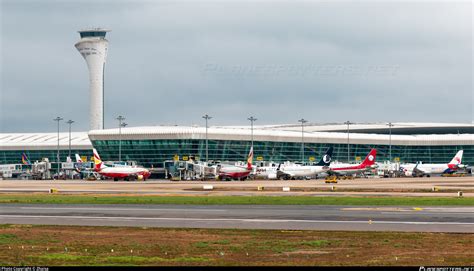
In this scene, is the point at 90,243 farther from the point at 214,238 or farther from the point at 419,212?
the point at 419,212

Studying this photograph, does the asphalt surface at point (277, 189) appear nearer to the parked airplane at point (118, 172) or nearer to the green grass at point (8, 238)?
the parked airplane at point (118, 172)

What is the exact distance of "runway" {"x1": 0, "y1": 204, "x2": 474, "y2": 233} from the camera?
48.5 meters

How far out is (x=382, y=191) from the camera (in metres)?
99.4

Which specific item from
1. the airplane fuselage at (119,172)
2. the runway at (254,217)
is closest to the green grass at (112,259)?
the runway at (254,217)

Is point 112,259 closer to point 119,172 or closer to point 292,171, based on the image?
point 119,172

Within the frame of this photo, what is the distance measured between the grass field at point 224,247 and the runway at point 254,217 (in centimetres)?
389

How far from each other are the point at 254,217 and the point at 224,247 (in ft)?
58.0

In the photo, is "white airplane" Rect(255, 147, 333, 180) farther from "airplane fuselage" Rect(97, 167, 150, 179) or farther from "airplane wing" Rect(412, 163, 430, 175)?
"airplane wing" Rect(412, 163, 430, 175)

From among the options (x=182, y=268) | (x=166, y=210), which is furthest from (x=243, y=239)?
(x=166, y=210)

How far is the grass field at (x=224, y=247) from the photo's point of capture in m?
32.9

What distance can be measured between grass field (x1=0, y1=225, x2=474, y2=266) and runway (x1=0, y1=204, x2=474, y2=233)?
3890mm

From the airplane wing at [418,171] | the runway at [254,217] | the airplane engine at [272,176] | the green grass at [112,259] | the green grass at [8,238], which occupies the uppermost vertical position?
the airplane wing at [418,171]

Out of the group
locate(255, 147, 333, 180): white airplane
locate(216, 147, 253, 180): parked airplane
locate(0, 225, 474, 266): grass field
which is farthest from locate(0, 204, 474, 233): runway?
locate(255, 147, 333, 180): white airplane

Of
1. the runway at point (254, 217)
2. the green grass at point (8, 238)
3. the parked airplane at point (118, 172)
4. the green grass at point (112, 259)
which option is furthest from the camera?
the parked airplane at point (118, 172)
